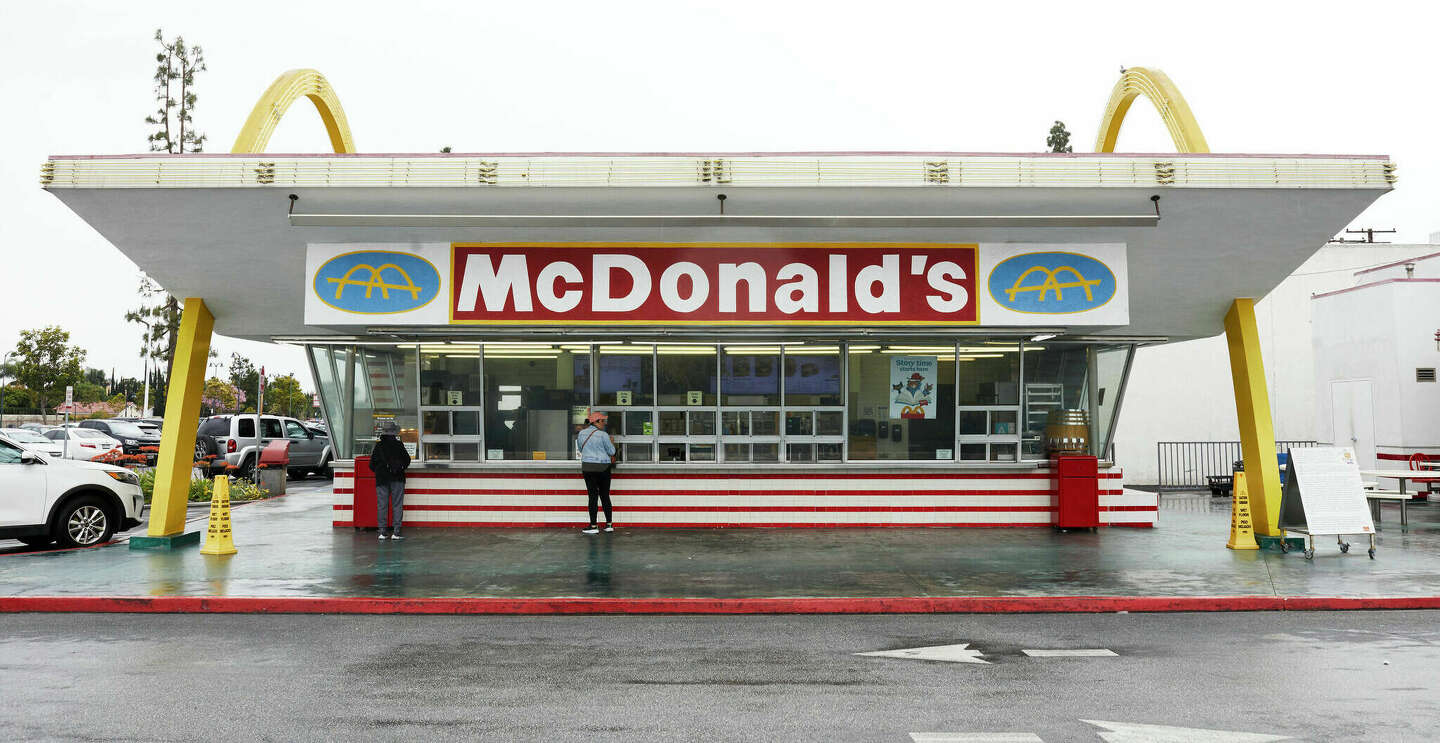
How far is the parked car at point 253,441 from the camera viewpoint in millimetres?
25506

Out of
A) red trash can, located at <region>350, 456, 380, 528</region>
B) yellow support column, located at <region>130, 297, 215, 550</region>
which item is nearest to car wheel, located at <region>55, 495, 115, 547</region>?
yellow support column, located at <region>130, 297, 215, 550</region>

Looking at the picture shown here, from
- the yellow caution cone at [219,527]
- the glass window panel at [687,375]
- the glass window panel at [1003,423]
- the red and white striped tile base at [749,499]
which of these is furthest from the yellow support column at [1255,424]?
the yellow caution cone at [219,527]

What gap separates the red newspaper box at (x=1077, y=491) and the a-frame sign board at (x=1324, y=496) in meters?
2.81

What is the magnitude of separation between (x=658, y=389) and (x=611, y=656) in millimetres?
8043

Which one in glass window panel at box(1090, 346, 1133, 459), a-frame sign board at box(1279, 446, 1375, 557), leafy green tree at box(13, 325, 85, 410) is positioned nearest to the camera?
a-frame sign board at box(1279, 446, 1375, 557)

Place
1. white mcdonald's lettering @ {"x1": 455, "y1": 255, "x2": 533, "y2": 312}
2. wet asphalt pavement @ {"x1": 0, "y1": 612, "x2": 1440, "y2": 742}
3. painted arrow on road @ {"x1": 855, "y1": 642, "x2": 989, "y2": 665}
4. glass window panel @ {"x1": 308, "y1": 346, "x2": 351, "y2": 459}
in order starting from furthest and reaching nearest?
glass window panel @ {"x1": 308, "y1": 346, "x2": 351, "y2": 459} < white mcdonald's lettering @ {"x1": 455, "y1": 255, "x2": 533, "y2": 312} < painted arrow on road @ {"x1": 855, "y1": 642, "x2": 989, "y2": 665} < wet asphalt pavement @ {"x1": 0, "y1": 612, "x2": 1440, "y2": 742}

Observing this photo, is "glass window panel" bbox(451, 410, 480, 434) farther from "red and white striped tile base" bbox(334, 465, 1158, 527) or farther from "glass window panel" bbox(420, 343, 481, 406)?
"red and white striped tile base" bbox(334, 465, 1158, 527)

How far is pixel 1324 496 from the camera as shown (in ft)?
38.3

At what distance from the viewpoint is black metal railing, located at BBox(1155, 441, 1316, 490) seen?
23938 mm

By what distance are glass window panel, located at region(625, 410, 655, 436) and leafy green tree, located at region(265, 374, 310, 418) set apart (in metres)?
79.5

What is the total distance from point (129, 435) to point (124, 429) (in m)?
1.59

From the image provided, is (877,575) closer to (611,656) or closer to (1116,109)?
(611,656)

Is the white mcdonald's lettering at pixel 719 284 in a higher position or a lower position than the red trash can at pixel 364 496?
higher

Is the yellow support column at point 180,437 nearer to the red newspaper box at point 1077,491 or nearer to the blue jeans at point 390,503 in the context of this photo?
the blue jeans at point 390,503
